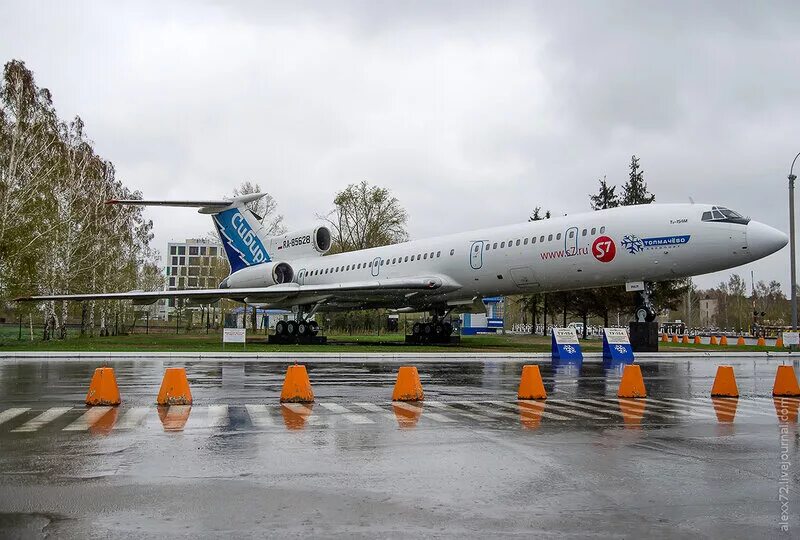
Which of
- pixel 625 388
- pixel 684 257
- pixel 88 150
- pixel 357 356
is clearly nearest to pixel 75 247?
pixel 88 150

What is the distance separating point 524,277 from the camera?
87.8ft

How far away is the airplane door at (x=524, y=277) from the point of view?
2647 centimetres

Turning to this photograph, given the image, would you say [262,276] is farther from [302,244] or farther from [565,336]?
[565,336]

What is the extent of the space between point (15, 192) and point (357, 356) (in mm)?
18668

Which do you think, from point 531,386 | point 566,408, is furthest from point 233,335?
point 566,408

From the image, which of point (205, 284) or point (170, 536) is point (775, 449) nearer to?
point (170, 536)

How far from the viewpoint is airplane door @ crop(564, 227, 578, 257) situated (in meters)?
24.9

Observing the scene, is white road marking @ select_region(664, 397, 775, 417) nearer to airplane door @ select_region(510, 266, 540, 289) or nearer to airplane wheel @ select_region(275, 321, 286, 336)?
airplane door @ select_region(510, 266, 540, 289)

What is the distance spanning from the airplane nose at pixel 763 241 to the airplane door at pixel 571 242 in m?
5.21

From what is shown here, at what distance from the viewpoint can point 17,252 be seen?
3073 centimetres

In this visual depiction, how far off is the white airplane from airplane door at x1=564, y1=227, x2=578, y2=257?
0.11 feet

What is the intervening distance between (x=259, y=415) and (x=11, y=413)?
3343 mm

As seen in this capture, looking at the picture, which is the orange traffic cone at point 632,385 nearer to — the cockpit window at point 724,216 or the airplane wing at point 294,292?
the cockpit window at point 724,216

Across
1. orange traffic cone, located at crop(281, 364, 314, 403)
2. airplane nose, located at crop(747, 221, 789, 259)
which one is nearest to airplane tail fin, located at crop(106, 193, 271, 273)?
airplane nose, located at crop(747, 221, 789, 259)
